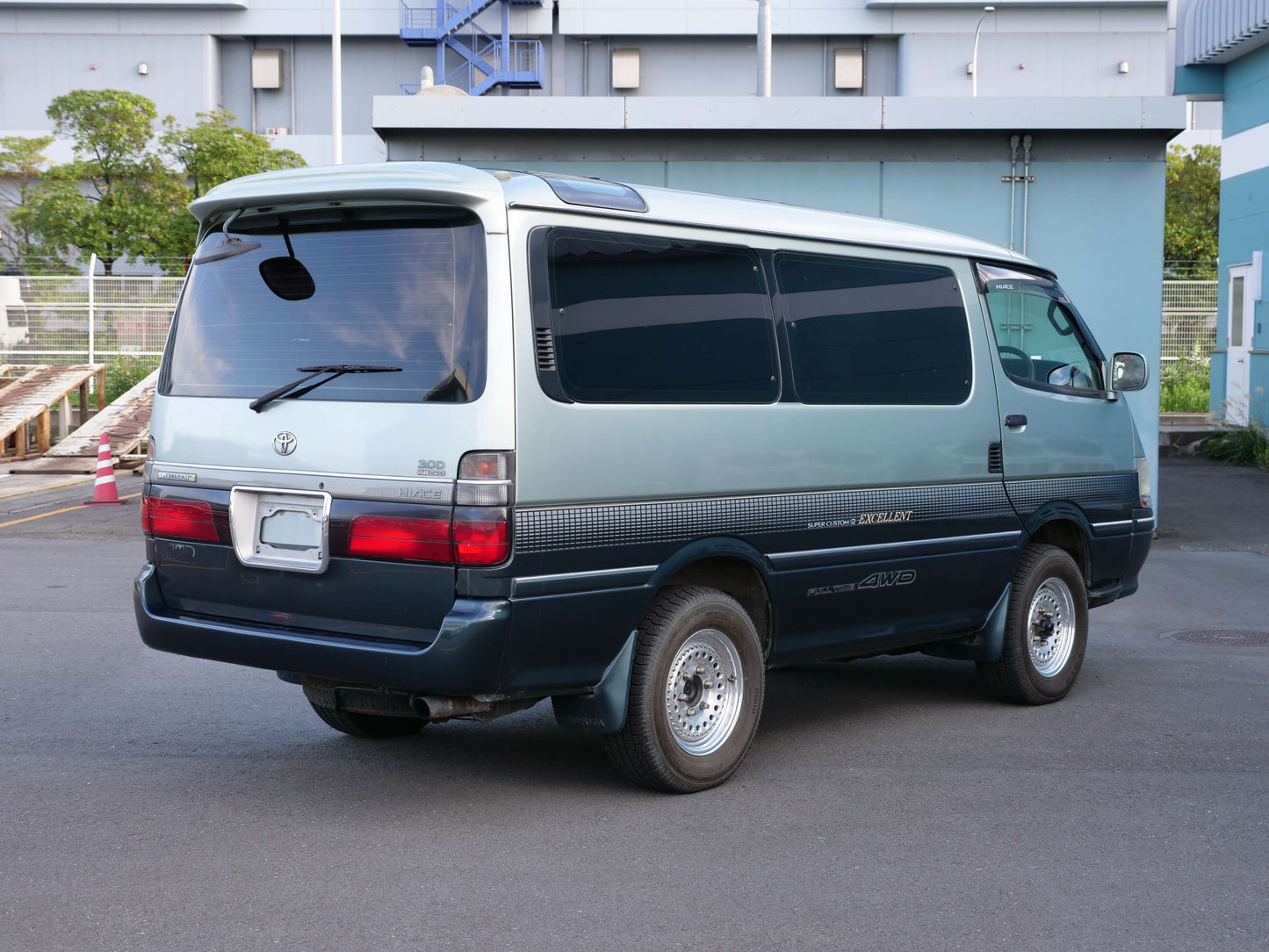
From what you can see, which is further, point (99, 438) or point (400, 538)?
point (99, 438)

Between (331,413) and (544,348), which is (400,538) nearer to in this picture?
(331,413)

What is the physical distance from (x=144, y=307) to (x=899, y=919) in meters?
26.1

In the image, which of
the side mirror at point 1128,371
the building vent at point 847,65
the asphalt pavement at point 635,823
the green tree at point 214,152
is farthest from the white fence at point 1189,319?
the building vent at point 847,65

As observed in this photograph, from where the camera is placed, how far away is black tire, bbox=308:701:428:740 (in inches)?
247

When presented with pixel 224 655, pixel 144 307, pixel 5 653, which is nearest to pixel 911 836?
pixel 224 655

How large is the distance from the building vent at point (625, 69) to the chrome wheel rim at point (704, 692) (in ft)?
155

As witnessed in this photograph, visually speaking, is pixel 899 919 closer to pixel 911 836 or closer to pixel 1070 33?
pixel 911 836

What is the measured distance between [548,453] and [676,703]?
3.96 ft

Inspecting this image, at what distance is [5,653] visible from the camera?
810cm

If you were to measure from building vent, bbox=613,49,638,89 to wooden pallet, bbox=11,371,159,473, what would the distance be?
1197 inches

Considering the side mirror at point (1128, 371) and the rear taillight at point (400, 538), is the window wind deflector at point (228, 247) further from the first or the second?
the side mirror at point (1128, 371)

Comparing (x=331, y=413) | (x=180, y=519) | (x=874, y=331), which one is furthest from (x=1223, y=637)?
(x=180, y=519)

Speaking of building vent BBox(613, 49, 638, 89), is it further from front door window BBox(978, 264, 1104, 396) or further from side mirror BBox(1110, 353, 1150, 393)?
side mirror BBox(1110, 353, 1150, 393)

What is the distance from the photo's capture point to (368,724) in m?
6.31
